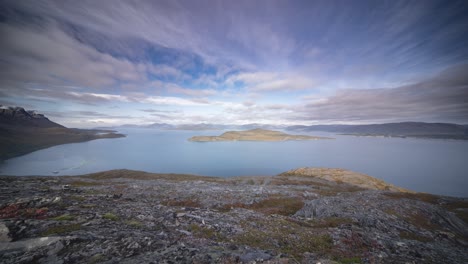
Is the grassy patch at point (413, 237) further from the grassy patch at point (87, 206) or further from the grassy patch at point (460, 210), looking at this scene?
the grassy patch at point (87, 206)

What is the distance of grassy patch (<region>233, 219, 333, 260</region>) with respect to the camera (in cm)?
1050

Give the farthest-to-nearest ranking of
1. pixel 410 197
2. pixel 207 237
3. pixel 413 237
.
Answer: pixel 410 197 < pixel 413 237 < pixel 207 237

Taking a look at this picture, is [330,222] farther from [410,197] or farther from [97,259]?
[410,197]

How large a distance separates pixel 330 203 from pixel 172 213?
19995 millimetres

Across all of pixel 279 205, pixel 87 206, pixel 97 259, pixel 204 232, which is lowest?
pixel 279 205

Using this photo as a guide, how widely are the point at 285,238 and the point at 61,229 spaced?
13.7 m

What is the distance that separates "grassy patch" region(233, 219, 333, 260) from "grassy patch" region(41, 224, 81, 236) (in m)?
9.59

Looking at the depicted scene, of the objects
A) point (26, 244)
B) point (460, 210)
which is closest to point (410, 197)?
point (460, 210)

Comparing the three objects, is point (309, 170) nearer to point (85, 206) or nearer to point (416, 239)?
point (416, 239)

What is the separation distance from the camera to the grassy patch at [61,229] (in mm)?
8555

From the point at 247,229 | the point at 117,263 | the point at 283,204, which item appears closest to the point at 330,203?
the point at 283,204

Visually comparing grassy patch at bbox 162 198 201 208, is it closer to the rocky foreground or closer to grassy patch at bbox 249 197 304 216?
the rocky foreground

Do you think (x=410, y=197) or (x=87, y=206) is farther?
(x=410, y=197)

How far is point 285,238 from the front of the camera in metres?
12.0
